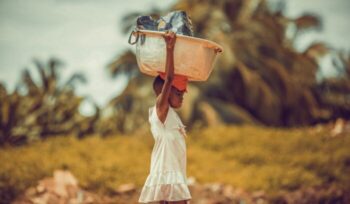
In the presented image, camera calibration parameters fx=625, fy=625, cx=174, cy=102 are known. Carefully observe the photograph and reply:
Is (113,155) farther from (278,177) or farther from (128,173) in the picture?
(278,177)

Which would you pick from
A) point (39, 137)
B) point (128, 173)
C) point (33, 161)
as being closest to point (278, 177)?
point (128, 173)

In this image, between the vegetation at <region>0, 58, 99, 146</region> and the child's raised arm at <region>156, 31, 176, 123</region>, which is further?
the vegetation at <region>0, 58, 99, 146</region>

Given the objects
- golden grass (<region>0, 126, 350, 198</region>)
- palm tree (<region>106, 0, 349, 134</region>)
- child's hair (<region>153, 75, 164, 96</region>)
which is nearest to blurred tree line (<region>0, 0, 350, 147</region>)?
palm tree (<region>106, 0, 349, 134</region>)

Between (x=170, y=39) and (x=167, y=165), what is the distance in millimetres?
870

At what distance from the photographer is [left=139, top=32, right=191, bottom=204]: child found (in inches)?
169

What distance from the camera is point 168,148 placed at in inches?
171

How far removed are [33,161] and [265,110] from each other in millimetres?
10177

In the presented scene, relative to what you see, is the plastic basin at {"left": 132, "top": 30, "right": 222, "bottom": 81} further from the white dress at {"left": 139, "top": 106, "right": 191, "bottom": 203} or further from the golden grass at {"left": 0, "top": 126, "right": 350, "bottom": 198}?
the golden grass at {"left": 0, "top": 126, "right": 350, "bottom": 198}

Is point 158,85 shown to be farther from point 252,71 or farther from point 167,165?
point 252,71

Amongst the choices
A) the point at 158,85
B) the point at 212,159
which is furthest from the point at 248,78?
the point at 158,85

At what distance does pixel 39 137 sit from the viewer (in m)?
11.8

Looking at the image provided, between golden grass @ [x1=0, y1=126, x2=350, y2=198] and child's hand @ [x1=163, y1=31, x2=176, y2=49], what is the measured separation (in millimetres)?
4676

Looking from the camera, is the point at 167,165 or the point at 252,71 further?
the point at 252,71

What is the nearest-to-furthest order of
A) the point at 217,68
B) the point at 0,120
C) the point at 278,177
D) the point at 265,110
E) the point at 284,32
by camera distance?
the point at 278,177
the point at 0,120
the point at 217,68
the point at 265,110
the point at 284,32
